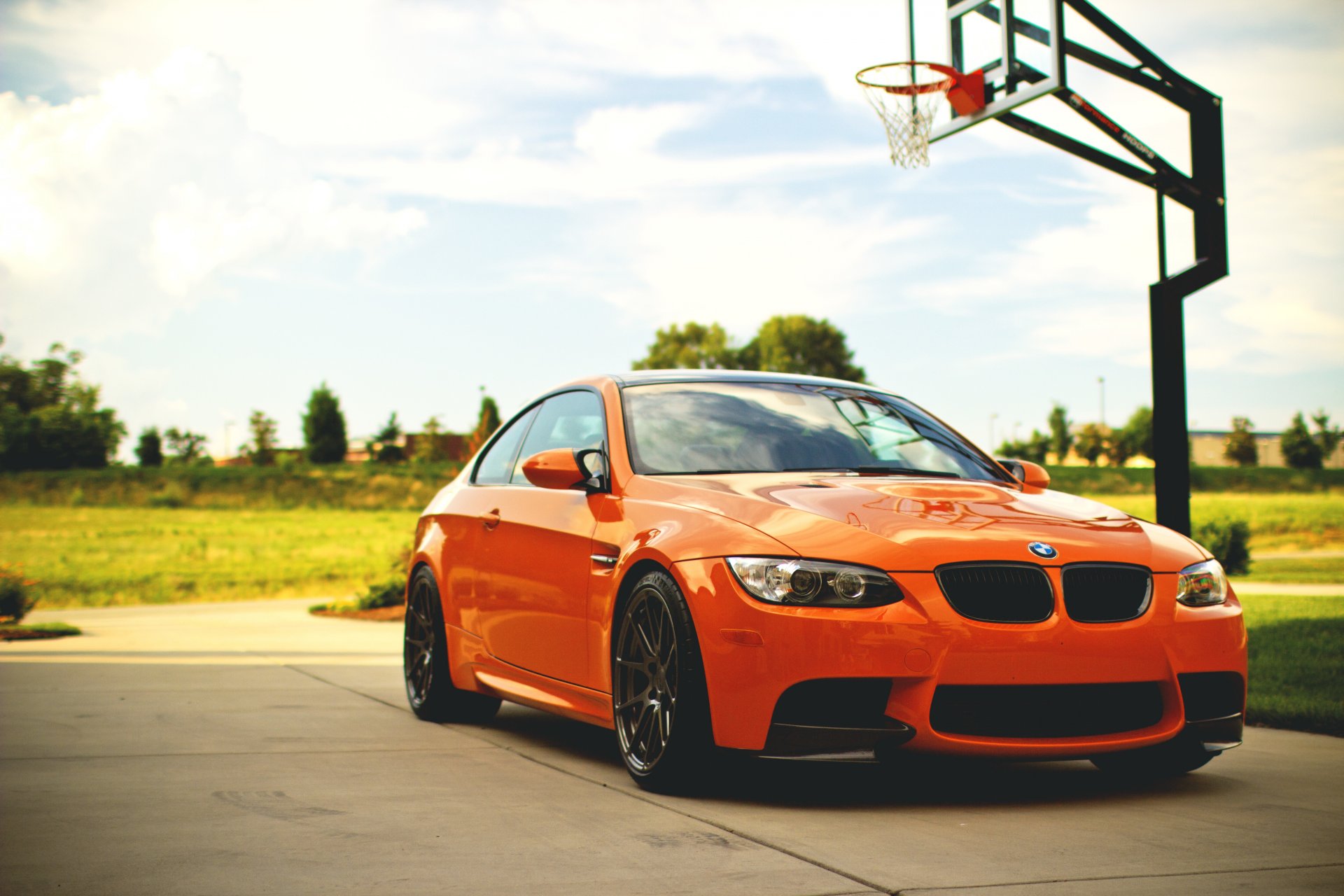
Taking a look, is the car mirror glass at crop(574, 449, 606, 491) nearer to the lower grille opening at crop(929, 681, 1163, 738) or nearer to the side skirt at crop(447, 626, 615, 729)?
the side skirt at crop(447, 626, 615, 729)

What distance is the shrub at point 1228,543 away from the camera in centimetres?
1944

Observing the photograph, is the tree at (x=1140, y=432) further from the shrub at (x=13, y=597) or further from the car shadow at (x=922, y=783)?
the car shadow at (x=922, y=783)

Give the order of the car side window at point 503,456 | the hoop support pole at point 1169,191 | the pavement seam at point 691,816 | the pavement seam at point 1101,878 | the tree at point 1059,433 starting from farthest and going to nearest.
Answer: the tree at point 1059,433 < the hoop support pole at point 1169,191 < the car side window at point 503,456 < the pavement seam at point 691,816 < the pavement seam at point 1101,878

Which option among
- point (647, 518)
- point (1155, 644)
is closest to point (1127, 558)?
point (1155, 644)

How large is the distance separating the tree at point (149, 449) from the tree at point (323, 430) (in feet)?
44.7

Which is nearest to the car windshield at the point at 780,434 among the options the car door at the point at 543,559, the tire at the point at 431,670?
the car door at the point at 543,559

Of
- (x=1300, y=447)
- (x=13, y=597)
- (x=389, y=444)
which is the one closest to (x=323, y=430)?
(x=389, y=444)

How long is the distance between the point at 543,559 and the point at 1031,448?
83843 mm

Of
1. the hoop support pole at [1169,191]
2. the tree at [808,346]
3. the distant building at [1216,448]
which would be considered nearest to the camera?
the hoop support pole at [1169,191]

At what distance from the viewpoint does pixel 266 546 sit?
121 feet

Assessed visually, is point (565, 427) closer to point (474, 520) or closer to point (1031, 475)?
point (474, 520)

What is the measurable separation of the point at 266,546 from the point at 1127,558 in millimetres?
34831

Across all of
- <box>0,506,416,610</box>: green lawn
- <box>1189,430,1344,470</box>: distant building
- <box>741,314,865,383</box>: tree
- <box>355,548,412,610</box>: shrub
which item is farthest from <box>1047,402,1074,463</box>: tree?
<box>355,548,412,610</box>: shrub

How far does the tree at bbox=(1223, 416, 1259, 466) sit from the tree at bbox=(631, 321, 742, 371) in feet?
121
